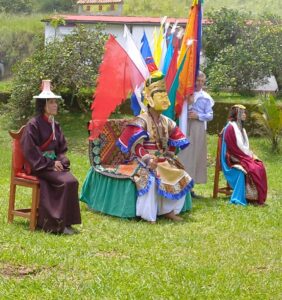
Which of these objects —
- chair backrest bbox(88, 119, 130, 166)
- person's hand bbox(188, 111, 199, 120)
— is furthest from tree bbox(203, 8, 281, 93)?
chair backrest bbox(88, 119, 130, 166)

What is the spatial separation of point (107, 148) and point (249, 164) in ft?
6.75

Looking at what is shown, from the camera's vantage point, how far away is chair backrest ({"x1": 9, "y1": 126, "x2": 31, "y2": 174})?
271 inches

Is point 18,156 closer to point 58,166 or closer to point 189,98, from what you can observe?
point 58,166

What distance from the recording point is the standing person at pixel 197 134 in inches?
363

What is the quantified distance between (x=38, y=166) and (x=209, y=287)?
235cm

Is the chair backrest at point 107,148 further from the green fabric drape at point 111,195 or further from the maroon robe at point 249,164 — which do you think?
the maroon robe at point 249,164

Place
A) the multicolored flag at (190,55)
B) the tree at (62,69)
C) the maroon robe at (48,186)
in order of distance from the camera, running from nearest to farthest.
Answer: the maroon robe at (48,186)
the multicolored flag at (190,55)
the tree at (62,69)

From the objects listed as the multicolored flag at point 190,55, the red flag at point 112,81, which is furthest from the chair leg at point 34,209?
the multicolored flag at point 190,55

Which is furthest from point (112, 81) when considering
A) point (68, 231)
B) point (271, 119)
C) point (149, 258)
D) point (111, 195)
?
point (271, 119)

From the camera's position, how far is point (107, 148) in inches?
321

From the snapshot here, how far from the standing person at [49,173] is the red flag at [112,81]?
106 centimetres

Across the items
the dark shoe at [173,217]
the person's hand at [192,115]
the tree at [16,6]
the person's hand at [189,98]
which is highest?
the tree at [16,6]

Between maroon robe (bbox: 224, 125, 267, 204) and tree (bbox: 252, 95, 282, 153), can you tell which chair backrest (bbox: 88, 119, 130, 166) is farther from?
tree (bbox: 252, 95, 282, 153)

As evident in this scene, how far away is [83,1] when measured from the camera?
31.3 meters
